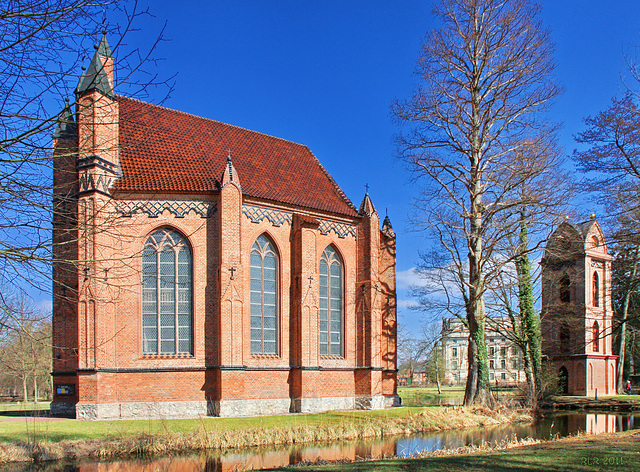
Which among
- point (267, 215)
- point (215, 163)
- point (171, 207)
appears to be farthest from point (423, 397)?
point (171, 207)

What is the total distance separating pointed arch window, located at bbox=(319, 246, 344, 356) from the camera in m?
26.4

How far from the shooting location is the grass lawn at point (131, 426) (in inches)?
607

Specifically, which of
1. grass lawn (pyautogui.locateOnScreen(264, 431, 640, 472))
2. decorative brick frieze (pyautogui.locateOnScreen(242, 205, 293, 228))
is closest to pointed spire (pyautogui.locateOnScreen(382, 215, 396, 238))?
decorative brick frieze (pyautogui.locateOnScreen(242, 205, 293, 228))

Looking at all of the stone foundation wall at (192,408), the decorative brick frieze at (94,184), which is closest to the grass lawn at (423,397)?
the stone foundation wall at (192,408)

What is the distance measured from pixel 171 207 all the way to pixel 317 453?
463 inches

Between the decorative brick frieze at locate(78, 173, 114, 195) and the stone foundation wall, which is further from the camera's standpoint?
the decorative brick frieze at locate(78, 173, 114, 195)

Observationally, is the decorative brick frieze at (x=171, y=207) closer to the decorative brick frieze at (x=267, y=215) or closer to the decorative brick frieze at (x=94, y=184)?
the decorative brick frieze at (x=94, y=184)

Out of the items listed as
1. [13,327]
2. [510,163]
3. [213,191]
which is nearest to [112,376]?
[213,191]

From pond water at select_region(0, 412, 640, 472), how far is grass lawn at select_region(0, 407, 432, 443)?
1413mm

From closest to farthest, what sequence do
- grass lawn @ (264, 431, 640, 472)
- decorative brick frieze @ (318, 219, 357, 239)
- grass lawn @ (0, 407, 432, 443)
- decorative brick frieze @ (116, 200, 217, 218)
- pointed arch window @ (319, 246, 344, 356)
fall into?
grass lawn @ (264, 431, 640, 472)
grass lawn @ (0, 407, 432, 443)
decorative brick frieze @ (116, 200, 217, 218)
pointed arch window @ (319, 246, 344, 356)
decorative brick frieze @ (318, 219, 357, 239)

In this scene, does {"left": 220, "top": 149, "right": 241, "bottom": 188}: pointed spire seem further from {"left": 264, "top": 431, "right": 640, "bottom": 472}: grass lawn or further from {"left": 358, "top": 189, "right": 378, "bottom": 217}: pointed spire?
{"left": 264, "top": 431, "right": 640, "bottom": 472}: grass lawn

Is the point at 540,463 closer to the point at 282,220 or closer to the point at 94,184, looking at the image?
the point at 282,220

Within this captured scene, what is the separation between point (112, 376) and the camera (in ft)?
67.1

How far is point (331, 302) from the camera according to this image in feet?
88.2
